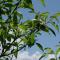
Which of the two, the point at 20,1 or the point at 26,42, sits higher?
the point at 20,1

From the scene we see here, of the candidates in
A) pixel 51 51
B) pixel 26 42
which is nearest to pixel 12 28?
pixel 26 42

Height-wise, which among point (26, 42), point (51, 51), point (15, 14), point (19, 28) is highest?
point (15, 14)

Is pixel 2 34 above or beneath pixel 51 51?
above

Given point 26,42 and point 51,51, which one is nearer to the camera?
point 26,42

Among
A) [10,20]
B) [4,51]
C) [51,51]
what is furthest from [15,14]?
[51,51]

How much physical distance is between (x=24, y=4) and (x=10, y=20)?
35 centimetres

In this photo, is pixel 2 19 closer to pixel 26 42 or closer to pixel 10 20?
pixel 10 20

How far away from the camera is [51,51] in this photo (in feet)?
13.2

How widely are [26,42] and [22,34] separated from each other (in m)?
0.15

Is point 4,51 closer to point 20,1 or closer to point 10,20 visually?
point 10,20

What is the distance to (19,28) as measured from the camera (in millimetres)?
3527

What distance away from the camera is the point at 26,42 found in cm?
354

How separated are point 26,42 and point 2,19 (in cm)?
53

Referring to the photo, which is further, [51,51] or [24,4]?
[51,51]
